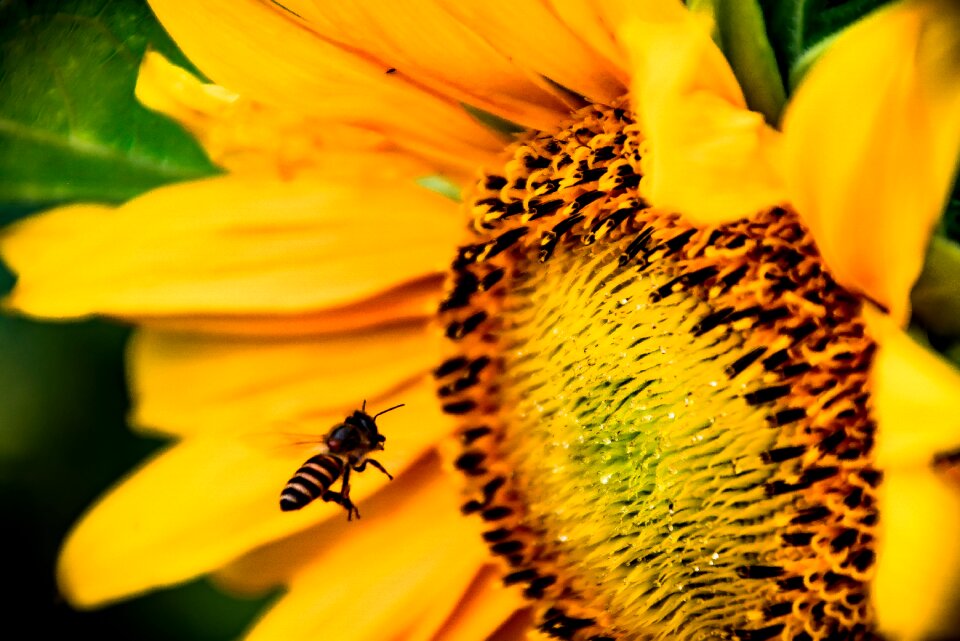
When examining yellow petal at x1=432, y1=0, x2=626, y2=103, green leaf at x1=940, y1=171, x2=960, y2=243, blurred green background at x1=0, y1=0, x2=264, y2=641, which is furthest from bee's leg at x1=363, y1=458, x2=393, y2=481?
green leaf at x1=940, y1=171, x2=960, y2=243

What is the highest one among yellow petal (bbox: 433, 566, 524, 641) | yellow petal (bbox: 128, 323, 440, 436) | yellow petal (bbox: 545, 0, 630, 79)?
yellow petal (bbox: 545, 0, 630, 79)

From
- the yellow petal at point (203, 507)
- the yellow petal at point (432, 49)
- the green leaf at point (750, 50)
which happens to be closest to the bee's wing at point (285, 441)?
the yellow petal at point (203, 507)

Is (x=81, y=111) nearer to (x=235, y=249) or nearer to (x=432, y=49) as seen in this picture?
(x=235, y=249)

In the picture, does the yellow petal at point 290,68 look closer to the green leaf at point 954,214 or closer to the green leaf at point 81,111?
the green leaf at point 81,111

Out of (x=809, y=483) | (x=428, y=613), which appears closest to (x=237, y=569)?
(x=428, y=613)

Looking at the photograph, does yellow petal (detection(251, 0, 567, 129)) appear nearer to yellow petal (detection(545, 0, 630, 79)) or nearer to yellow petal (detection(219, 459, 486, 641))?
yellow petal (detection(545, 0, 630, 79))
